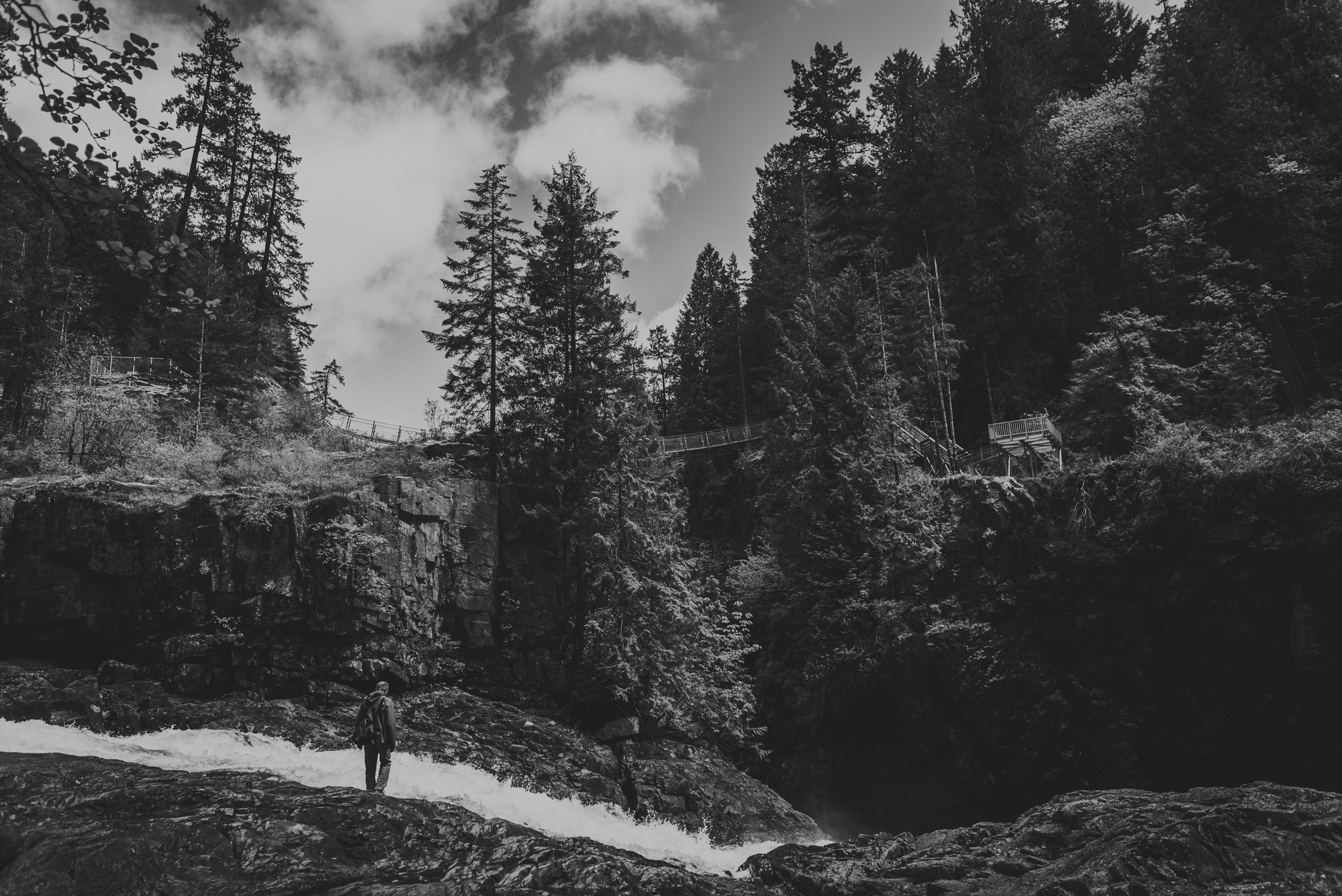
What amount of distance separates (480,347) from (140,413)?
424 inches

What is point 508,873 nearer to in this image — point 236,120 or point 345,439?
point 345,439

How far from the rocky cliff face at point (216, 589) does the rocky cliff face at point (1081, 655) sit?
37.3 ft

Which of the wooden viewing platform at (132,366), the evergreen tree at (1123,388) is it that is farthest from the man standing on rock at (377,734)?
the wooden viewing platform at (132,366)

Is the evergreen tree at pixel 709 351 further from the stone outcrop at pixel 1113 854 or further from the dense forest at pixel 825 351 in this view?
the stone outcrop at pixel 1113 854

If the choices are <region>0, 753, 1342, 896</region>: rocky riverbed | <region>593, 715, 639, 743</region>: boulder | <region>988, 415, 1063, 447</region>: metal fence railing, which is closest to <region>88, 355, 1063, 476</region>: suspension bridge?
<region>988, 415, 1063, 447</region>: metal fence railing

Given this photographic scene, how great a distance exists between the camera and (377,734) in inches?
441

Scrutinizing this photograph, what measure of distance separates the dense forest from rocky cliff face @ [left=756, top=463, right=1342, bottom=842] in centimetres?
36

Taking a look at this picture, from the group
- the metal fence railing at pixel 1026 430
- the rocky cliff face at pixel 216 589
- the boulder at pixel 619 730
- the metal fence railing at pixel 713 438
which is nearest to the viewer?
the rocky cliff face at pixel 216 589

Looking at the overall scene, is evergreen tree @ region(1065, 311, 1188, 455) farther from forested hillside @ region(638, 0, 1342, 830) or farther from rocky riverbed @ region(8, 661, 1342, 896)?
rocky riverbed @ region(8, 661, 1342, 896)

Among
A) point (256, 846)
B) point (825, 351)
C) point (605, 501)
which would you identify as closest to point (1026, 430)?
point (825, 351)

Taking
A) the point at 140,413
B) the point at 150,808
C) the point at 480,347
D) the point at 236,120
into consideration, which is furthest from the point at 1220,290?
the point at 236,120

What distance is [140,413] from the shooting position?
2345 cm

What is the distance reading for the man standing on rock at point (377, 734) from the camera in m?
11.2

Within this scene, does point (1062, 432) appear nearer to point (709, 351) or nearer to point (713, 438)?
point (713, 438)
